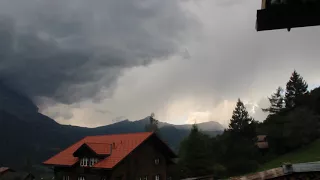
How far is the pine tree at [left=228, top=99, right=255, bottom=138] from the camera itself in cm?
6975

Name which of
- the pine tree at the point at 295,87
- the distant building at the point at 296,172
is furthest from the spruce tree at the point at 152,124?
the distant building at the point at 296,172

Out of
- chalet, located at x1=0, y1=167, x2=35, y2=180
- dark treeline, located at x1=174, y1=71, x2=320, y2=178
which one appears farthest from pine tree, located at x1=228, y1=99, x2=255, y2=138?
chalet, located at x1=0, y1=167, x2=35, y2=180

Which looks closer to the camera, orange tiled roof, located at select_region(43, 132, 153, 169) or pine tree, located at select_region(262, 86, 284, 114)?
orange tiled roof, located at select_region(43, 132, 153, 169)

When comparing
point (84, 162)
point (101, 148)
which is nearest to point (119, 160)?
point (101, 148)

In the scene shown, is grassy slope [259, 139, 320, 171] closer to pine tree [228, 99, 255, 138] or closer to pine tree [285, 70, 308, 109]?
pine tree [228, 99, 255, 138]

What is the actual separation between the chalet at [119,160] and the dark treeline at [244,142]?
3.23 m

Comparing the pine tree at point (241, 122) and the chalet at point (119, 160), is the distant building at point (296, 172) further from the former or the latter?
the pine tree at point (241, 122)

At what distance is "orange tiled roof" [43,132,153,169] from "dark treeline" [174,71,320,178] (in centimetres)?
868

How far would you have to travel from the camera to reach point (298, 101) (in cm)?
7444

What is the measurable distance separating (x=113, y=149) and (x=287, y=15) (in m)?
37.5

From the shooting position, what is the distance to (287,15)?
15.0ft

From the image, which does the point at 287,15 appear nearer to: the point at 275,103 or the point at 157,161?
the point at 157,161

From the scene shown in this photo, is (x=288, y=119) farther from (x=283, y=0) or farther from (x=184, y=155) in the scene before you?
(x=283, y=0)

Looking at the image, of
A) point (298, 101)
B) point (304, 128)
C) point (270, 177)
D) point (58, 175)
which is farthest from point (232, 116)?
point (270, 177)
